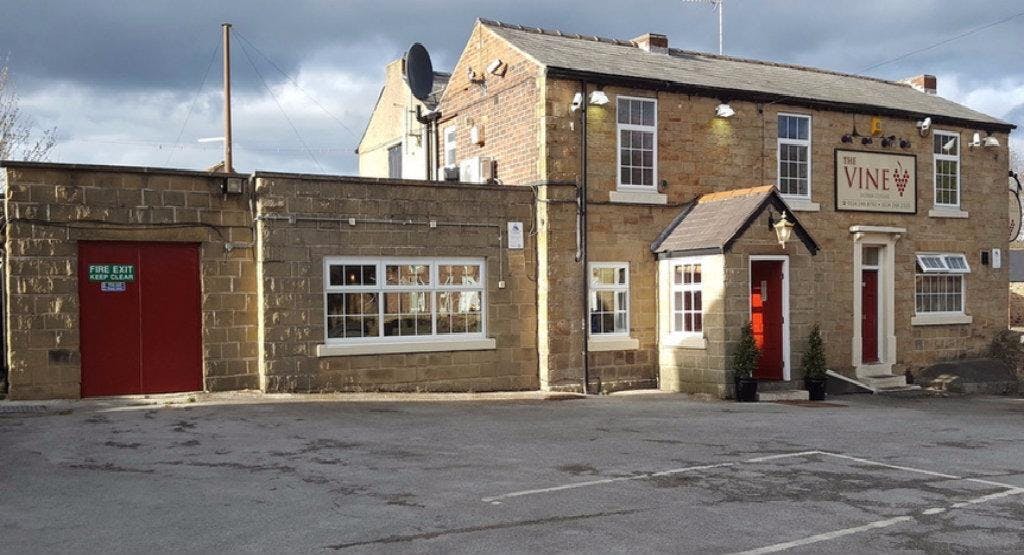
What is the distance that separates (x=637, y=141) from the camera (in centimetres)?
1803

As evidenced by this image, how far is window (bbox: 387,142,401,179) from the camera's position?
3102cm

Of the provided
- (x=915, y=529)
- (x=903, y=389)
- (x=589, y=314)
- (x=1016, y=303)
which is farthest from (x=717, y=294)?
(x=1016, y=303)

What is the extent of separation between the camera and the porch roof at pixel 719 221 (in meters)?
16.7

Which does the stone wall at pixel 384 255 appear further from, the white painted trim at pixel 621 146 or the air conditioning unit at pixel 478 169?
the white painted trim at pixel 621 146

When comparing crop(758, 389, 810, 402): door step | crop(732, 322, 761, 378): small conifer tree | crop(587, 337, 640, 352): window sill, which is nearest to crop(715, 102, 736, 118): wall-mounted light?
crop(732, 322, 761, 378): small conifer tree

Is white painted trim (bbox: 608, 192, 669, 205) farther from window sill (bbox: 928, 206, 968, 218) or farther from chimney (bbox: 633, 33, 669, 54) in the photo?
window sill (bbox: 928, 206, 968, 218)

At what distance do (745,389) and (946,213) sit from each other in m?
9.20

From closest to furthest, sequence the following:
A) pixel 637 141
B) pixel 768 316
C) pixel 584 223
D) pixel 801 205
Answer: pixel 584 223 → pixel 637 141 → pixel 768 316 → pixel 801 205

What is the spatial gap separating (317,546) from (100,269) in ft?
30.3

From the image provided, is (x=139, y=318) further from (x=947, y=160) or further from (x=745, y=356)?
(x=947, y=160)

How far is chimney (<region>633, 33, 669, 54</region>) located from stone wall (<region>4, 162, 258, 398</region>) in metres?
10.2

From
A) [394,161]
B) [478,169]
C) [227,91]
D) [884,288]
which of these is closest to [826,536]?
[478,169]

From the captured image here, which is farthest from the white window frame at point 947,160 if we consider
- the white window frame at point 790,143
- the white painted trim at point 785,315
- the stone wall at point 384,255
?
the stone wall at point 384,255

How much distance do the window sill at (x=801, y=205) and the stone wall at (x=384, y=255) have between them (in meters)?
6.05
